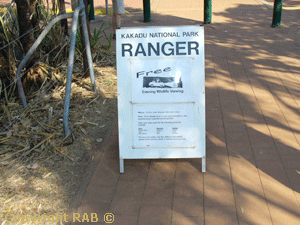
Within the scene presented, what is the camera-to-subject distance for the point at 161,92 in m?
3.78

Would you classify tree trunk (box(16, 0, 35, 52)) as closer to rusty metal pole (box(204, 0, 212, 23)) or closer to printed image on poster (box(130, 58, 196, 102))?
printed image on poster (box(130, 58, 196, 102))

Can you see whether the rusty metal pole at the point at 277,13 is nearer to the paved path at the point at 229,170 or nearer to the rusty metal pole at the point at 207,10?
the rusty metal pole at the point at 207,10

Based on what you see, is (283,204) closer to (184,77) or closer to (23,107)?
(184,77)

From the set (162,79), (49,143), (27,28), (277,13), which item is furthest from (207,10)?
(49,143)

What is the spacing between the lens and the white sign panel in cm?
370

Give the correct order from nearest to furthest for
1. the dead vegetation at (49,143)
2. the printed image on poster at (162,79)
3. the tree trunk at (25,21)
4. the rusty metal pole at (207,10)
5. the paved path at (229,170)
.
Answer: the paved path at (229,170), the dead vegetation at (49,143), the printed image on poster at (162,79), the tree trunk at (25,21), the rusty metal pole at (207,10)

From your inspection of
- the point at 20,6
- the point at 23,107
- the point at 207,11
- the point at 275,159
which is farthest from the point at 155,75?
the point at 207,11

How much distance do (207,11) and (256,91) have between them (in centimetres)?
465

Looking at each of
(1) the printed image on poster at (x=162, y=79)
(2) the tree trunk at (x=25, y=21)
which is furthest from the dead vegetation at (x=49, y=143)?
(1) the printed image on poster at (x=162, y=79)

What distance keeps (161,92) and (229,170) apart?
1.13 metres

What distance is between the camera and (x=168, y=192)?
357cm

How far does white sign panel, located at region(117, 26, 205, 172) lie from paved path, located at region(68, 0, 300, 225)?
288 mm

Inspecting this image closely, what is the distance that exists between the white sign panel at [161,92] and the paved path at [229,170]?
288 millimetres

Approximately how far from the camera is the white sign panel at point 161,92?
370 cm
